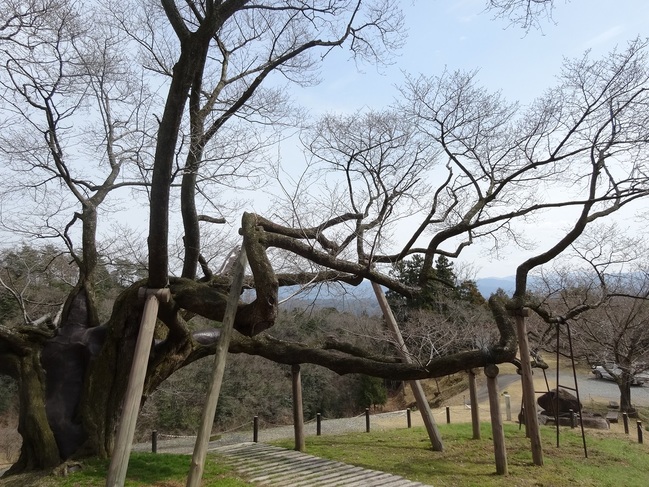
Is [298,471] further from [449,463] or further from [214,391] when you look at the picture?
[214,391]

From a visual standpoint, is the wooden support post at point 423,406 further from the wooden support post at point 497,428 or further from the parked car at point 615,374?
the parked car at point 615,374

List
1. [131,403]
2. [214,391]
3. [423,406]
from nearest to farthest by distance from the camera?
1. [214,391]
2. [131,403]
3. [423,406]

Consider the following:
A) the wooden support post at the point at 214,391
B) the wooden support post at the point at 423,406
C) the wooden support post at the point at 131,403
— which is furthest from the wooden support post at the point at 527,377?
the wooden support post at the point at 131,403

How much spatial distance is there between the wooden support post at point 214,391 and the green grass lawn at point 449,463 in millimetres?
2063

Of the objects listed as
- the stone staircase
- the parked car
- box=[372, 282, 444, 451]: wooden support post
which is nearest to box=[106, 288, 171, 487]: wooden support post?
the stone staircase

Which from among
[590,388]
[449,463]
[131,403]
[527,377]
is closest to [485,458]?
[449,463]

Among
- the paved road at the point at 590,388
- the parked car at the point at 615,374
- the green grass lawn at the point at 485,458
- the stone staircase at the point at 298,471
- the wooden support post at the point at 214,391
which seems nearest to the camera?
the wooden support post at the point at 214,391

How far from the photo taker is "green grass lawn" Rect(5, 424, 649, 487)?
608 centimetres

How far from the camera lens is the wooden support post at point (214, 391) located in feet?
13.6

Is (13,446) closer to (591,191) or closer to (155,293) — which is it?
(155,293)

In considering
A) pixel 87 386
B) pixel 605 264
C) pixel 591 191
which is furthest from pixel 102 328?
pixel 605 264

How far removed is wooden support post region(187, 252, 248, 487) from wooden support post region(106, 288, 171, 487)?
27.0 inches

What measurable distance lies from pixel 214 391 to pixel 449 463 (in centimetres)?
519

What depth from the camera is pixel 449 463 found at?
7.91m
